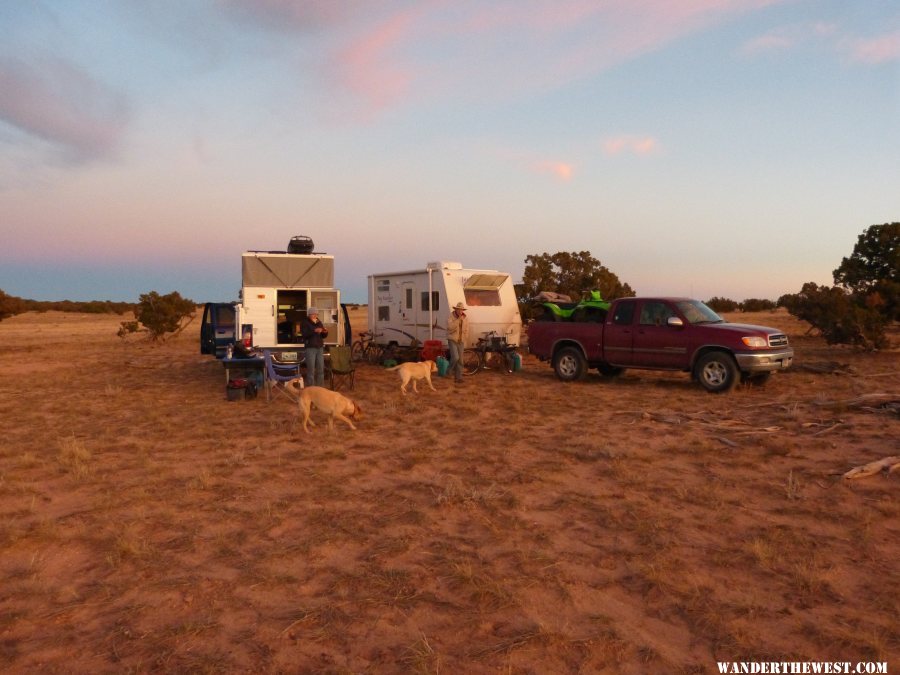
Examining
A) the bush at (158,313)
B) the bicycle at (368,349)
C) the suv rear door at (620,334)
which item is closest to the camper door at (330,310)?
the bicycle at (368,349)

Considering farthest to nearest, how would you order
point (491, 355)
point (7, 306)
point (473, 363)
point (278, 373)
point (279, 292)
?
point (7, 306)
point (491, 355)
point (473, 363)
point (279, 292)
point (278, 373)

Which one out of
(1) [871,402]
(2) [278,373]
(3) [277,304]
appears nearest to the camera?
(1) [871,402]

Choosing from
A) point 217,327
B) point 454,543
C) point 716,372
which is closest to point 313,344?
Result: point 217,327

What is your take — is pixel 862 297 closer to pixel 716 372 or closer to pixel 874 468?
pixel 716 372

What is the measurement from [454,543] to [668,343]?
929 centimetres

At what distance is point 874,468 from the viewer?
259 inches

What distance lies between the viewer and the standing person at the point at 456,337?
1534cm

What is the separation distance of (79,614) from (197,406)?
334 inches

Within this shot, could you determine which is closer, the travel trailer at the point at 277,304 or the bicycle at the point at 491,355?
the travel trailer at the point at 277,304

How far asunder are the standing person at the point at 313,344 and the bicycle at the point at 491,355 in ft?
16.1

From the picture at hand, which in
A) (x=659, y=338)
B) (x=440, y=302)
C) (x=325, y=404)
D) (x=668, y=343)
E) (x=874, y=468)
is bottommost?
(x=874, y=468)

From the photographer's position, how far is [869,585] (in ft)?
13.9

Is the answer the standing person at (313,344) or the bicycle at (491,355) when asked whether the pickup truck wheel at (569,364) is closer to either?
the bicycle at (491,355)

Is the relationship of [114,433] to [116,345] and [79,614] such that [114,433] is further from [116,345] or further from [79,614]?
[116,345]
